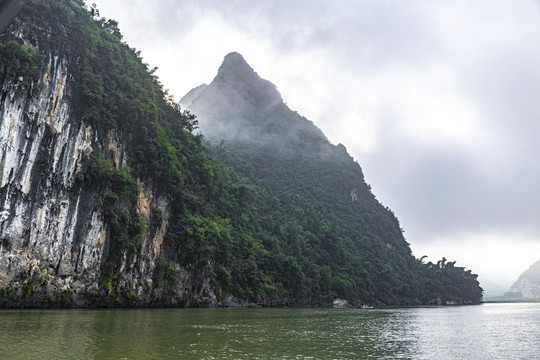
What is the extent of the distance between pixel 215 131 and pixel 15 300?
322ft

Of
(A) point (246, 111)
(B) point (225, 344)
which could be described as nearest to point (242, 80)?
(A) point (246, 111)

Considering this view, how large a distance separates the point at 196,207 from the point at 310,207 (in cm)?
4328

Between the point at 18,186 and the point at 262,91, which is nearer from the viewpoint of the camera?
the point at 18,186

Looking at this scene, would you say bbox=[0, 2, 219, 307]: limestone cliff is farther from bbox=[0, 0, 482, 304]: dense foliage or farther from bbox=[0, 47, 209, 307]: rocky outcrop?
bbox=[0, 0, 482, 304]: dense foliage

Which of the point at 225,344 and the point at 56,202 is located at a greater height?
the point at 56,202

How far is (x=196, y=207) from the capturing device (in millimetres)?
47938

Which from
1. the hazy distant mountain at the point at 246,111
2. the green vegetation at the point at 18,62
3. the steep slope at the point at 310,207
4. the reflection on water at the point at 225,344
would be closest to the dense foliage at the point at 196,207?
the green vegetation at the point at 18,62

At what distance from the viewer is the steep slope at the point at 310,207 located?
66375mm

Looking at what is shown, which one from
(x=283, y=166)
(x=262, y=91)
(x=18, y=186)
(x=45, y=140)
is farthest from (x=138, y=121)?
(x=262, y=91)

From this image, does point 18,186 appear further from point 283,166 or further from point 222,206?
point 283,166

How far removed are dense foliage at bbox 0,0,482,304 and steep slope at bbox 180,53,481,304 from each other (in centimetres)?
38

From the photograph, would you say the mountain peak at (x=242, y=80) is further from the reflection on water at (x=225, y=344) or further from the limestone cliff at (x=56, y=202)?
the reflection on water at (x=225, y=344)

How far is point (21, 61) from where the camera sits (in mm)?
28781

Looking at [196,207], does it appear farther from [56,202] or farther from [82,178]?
[56,202]
